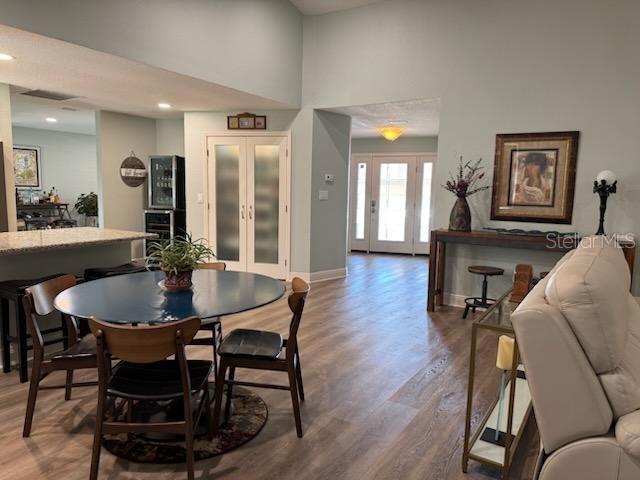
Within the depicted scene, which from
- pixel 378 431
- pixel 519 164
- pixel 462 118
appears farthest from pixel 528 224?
pixel 378 431

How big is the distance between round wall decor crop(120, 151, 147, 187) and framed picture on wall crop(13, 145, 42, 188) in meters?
3.64

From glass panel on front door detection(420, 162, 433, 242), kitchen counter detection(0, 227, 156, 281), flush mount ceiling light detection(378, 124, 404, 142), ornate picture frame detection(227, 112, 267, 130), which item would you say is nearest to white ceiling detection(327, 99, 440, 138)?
flush mount ceiling light detection(378, 124, 404, 142)

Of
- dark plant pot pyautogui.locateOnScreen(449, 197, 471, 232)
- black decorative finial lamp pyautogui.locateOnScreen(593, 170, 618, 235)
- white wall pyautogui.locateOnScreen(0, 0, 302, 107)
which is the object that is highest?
white wall pyautogui.locateOnScreen(0, 0, 302, 107)

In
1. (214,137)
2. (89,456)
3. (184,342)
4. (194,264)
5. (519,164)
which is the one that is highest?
(214,137)

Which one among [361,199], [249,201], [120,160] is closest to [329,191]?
[249,201]

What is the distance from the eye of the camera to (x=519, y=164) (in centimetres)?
437

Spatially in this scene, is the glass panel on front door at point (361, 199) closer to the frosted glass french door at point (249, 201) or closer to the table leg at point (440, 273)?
A: the frosted glass french door at point (249, 201)

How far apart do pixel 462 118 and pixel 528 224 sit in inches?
50.6

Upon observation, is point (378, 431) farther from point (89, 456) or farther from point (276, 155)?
point (276, 155)

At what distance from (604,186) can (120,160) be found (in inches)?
264

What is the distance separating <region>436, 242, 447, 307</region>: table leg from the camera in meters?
4.74

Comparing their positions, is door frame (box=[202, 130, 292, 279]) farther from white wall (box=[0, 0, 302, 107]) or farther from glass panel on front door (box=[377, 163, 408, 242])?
glass panel on front door (box=[377, 163, 408, 242])

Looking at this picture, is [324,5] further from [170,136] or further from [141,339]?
[141,339]

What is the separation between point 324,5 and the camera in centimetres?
525
